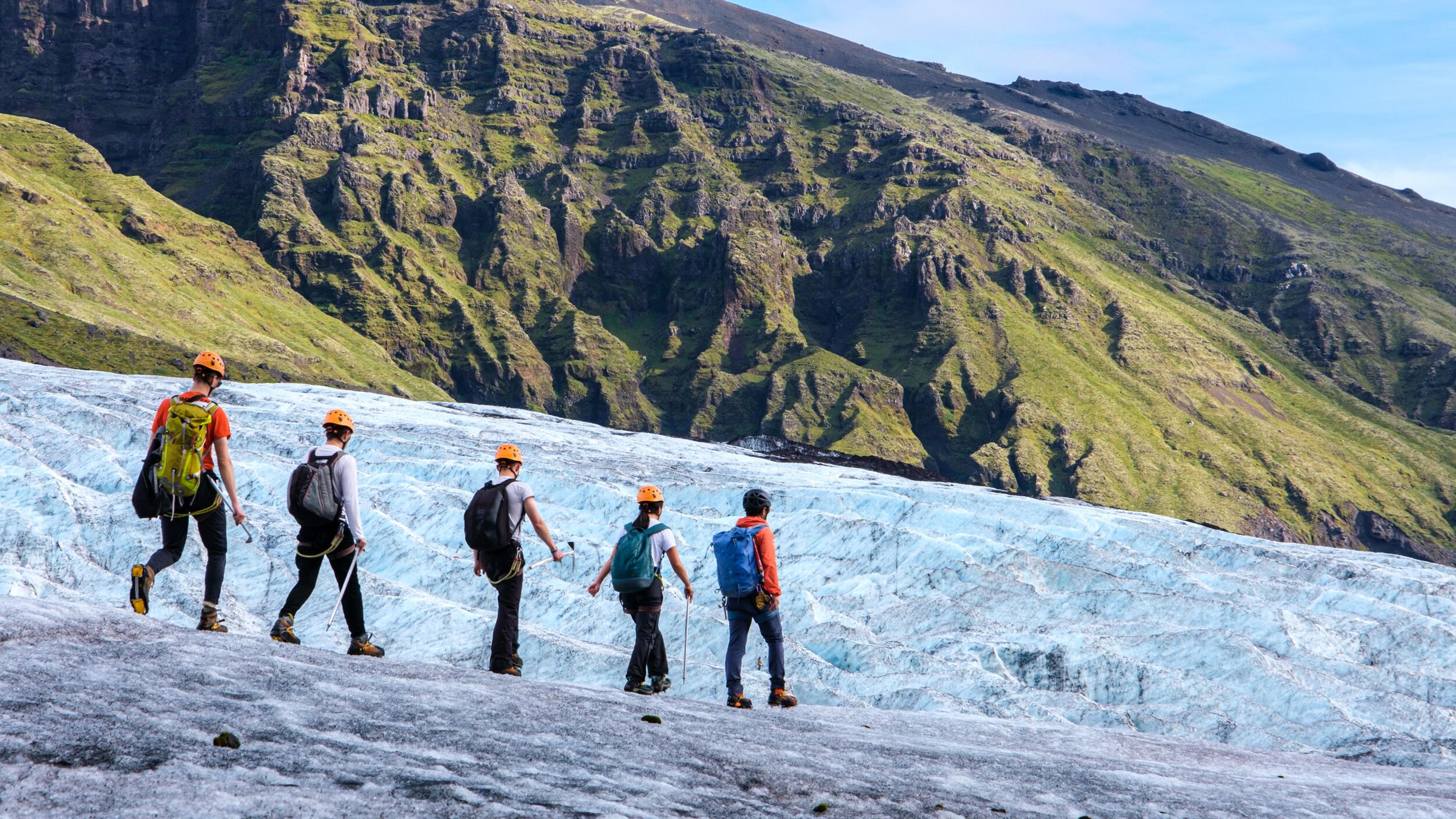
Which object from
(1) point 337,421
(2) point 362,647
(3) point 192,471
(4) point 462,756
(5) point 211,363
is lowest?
(2) point 362,647

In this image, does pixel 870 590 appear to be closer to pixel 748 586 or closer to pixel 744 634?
pixel 744 634

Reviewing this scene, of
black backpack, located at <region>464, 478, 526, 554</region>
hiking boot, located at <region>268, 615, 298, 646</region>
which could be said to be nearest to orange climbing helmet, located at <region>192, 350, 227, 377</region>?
hiking boot, located at <region>268, 615, 298, 646</region>

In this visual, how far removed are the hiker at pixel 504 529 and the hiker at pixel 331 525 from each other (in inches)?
59.4

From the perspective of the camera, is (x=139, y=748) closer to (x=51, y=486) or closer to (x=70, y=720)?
(x=70, y=720)

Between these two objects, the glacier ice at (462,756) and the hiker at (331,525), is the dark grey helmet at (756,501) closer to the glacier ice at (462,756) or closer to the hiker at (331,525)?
the glacier ice at (462,756)

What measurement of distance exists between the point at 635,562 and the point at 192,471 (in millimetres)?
5983

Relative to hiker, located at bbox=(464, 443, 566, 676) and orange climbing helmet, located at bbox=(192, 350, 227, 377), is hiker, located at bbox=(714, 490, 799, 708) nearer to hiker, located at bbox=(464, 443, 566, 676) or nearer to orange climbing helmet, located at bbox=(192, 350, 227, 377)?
hiker, located at bbox=(464, 443, 566, 676)

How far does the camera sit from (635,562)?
50.9ft

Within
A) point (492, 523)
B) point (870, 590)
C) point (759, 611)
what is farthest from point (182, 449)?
point (870, 590)

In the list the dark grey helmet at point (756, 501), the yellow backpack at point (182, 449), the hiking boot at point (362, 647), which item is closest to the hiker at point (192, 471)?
the yellow backpack at point (182, 449)

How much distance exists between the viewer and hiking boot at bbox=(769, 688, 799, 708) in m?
16.7

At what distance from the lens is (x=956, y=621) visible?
3030 cm

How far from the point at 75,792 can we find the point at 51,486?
27.4 meters

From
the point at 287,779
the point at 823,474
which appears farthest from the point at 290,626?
the point at 823,474
